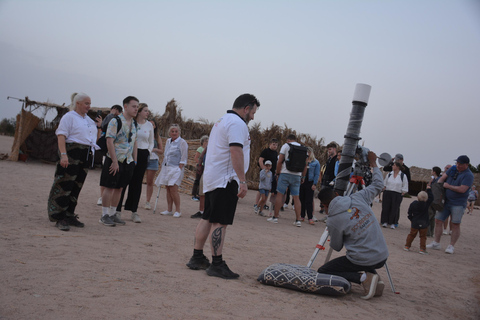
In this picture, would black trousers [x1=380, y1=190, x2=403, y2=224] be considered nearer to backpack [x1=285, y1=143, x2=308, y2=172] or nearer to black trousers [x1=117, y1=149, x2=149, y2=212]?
backpack [x1=285, y1=143, x2=308, y2=172]

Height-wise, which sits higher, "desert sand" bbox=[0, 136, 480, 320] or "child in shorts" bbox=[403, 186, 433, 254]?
"child in shorts" bbox=[403, 186, 433, 254]

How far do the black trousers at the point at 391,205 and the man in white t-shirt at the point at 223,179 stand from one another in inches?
341

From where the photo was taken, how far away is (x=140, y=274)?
425 cm

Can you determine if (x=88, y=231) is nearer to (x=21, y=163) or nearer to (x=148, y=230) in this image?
(x=148, y=230)

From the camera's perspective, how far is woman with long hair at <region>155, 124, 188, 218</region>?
870 cm

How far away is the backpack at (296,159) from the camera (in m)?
9.61

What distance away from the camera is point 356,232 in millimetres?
4535

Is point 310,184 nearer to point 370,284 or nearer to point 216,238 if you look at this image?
point 370,284

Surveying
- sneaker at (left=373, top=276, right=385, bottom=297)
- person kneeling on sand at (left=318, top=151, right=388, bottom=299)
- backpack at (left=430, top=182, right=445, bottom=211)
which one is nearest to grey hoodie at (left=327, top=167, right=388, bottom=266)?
person kneeling on sand at (left=318, top=151, right=388, bottom=299)

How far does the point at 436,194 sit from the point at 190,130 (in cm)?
1075

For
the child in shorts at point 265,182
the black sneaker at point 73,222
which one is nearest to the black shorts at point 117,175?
the black sneaker at point 73,222

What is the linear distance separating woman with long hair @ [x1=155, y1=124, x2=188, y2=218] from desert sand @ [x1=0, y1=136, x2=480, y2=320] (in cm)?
88

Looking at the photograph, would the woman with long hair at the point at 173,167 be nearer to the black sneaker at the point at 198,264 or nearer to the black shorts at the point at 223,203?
the black sneaker at the point at 198,264

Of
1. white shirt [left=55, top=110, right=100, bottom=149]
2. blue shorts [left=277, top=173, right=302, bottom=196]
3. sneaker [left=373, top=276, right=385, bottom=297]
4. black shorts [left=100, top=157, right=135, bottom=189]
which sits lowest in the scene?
sneaker [left=373, top=276, right=385, bottom=297]
